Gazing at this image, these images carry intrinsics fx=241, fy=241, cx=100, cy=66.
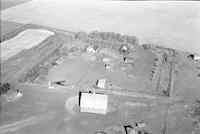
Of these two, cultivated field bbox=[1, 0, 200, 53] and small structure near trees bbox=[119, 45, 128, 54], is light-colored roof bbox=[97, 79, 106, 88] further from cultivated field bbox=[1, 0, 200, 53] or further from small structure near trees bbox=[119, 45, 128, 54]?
cultivated field bbox=[1, 0, 200, 53]

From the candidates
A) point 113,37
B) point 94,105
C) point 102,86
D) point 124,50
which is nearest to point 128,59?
point 124,50

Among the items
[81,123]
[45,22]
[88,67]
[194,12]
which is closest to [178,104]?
[81,123]

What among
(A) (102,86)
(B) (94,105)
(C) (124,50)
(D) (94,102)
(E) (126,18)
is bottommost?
(B) (94,105)

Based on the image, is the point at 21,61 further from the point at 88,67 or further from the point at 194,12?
the point at 194,12

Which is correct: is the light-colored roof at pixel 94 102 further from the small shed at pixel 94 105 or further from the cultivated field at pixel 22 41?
the cultivated field at pixel 22 41

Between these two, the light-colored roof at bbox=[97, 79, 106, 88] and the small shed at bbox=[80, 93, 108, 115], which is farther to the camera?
the light-colored roof at bbox=[97, 79, 106, 88]

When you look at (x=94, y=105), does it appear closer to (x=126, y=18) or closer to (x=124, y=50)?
(x=124, y=50)

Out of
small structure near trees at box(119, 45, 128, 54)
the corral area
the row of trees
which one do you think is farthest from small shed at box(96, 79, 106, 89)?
the row of trees

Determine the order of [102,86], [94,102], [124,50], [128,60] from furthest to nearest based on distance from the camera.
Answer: [124,50] < [128,60] < [102,86] < [94,102]
